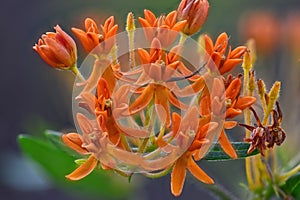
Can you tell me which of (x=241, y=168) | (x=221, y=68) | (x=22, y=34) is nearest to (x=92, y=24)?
(x=221, y=68)

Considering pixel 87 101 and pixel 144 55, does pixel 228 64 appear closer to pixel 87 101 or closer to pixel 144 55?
pixel 144 55

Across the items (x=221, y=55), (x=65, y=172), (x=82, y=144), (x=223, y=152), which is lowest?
(x=65, y=172)

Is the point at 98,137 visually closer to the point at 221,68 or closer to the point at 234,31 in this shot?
the point at 221,68

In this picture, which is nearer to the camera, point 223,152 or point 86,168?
point 86,168

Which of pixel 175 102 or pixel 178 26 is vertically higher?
pixel 178 26

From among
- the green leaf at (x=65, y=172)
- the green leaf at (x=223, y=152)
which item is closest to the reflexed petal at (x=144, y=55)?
the green leaf at (x=223, y=152)

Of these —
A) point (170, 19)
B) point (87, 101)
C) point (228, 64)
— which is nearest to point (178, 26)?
point (170, 19)
